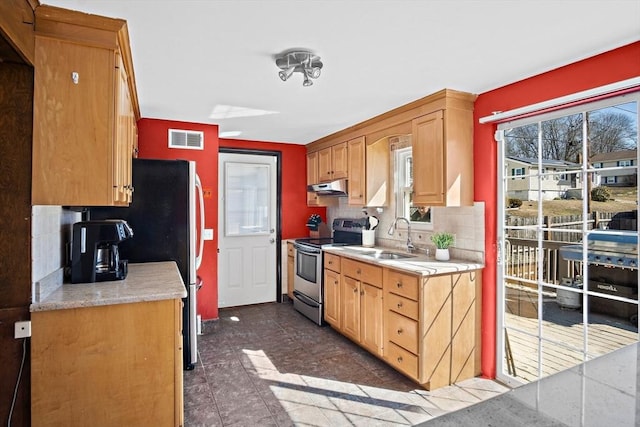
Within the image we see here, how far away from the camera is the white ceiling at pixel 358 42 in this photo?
1.71m

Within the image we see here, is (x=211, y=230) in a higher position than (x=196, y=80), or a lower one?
lower

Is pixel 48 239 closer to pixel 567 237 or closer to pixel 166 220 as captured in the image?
pixel 166 220

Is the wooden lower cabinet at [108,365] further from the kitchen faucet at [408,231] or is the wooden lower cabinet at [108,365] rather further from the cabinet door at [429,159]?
the kitchen faucet at [408,231]

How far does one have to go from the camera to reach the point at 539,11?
173 centimetres

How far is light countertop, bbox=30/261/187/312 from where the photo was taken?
1.71 m

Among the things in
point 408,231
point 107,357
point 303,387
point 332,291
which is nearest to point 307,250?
point 332,291

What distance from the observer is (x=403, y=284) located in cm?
284

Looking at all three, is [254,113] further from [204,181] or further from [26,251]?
[26,251]

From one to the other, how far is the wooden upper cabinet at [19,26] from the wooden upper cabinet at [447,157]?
2.59m

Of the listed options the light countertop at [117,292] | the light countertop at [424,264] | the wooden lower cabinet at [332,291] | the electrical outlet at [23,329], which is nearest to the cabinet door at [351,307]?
the wooden lower cabinet at [332,291]

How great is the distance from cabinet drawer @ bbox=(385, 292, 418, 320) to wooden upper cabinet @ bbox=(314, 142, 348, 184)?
1788mm

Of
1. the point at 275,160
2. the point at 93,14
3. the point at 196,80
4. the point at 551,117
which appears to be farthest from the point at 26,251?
the point at 275,160

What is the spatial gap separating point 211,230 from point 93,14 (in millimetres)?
2654

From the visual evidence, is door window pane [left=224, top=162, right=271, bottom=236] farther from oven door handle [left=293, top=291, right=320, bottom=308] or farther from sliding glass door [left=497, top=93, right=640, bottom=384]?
sliding glass door [left=497, top=93, right=640, bottom=384]
